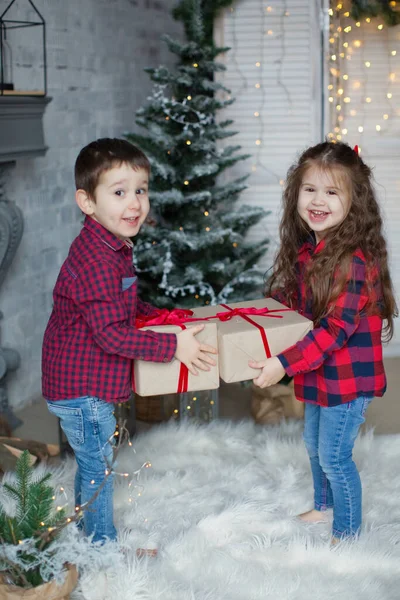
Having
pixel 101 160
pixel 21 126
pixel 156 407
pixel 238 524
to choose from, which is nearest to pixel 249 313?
pixel 101 160

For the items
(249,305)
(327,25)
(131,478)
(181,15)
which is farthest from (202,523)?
(327,25)

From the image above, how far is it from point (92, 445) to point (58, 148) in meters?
1.97

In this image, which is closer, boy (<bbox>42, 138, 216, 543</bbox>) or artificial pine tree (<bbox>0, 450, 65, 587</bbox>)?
artificial pine tree (<bbox>0, 450, 65, 587</bbox>)

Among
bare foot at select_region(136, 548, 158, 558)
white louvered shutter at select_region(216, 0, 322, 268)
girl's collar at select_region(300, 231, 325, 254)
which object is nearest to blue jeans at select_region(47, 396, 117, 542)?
bare foot at select_region(136, 548, 158, 558)

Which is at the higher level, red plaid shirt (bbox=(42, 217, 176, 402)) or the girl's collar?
the girl's collar

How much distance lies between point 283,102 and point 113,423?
2.34 metres

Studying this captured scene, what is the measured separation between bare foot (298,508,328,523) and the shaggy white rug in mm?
30

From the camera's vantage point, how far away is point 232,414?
3.57 metres

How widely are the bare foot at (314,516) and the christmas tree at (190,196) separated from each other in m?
1.18

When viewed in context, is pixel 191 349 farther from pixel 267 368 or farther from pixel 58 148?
pixel 58 148

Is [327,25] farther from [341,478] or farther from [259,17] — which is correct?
[341,478]

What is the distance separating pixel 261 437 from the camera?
10.4ft

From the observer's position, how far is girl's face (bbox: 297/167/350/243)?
85.8 inches

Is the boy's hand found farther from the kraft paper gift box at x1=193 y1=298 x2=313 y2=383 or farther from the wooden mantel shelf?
the wooden mantel shelf
